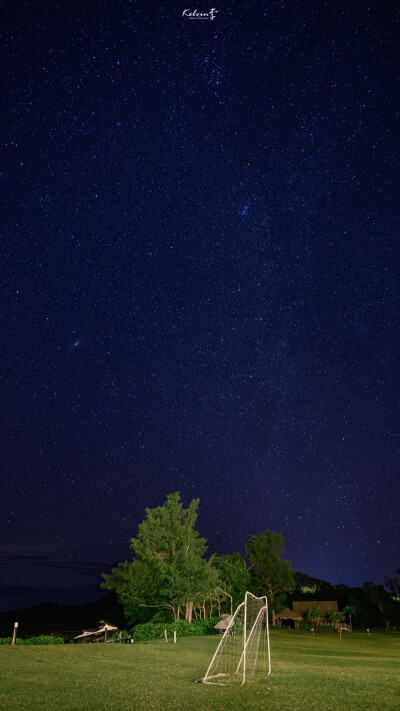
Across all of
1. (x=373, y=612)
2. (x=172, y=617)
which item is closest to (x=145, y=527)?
(x=172, y=617)

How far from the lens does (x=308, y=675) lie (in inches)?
717

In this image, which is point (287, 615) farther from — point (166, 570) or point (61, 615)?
point (61, 615)

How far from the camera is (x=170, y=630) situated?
4159 cm

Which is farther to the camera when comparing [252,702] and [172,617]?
[172,617]

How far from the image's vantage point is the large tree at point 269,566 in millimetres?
78250

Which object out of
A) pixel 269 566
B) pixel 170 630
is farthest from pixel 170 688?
pixel 269 566

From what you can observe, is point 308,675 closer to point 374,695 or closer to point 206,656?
point 374,695

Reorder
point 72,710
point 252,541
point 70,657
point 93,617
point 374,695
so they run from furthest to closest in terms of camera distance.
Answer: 1. point 93,617
2. point 252,541
3. point 70,657
4. point 374,695
5. point 72,710

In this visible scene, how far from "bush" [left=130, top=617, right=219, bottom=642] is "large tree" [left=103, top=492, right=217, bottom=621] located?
4.03 m

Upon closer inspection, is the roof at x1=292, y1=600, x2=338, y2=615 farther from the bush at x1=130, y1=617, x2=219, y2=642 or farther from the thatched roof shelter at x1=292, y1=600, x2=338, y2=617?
the bush at x1=130, y1=617, x2=219, y2=642

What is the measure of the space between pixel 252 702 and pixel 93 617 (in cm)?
16239

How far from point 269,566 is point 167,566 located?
34.6 m

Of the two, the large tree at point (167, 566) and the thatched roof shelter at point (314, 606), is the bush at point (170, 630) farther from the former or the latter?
the thatched roof shelter at point (314, 606)

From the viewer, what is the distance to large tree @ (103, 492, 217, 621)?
49781 mm
